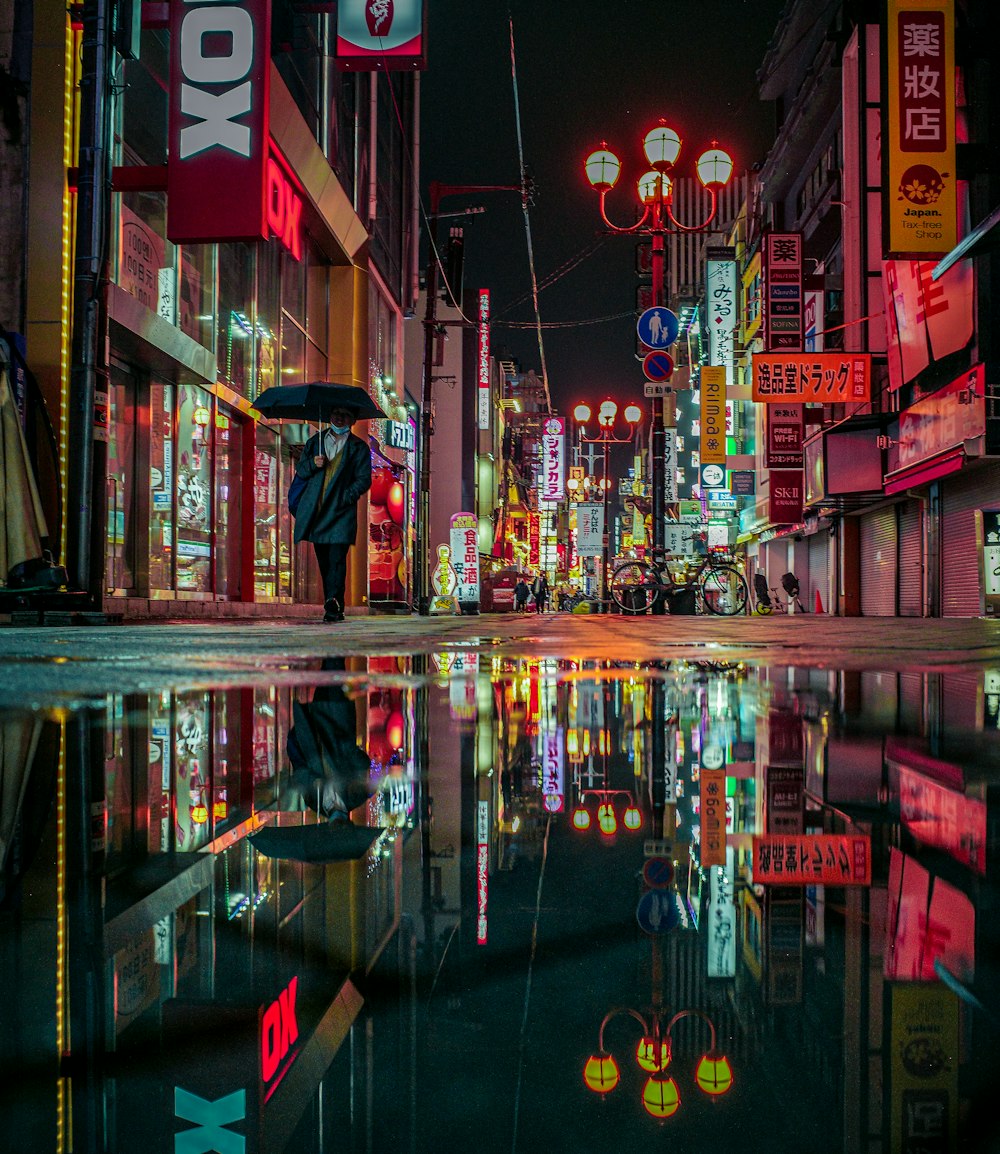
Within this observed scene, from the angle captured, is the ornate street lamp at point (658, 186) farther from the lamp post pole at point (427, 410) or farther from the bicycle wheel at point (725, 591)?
the lamp post pole at point (427, 410)

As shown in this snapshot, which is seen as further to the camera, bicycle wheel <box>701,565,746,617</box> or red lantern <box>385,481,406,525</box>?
red lantern <box>385,481,406,525</box>

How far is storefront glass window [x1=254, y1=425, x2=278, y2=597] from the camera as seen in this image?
1513 cm

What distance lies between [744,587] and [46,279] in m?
9.54

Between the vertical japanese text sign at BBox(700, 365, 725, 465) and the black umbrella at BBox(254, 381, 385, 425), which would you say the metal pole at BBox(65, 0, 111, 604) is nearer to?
the black umbrella at BBox(254, 381, 385, 425)

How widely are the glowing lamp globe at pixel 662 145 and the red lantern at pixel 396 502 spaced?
36.4ft

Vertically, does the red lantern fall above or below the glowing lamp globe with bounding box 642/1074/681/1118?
above

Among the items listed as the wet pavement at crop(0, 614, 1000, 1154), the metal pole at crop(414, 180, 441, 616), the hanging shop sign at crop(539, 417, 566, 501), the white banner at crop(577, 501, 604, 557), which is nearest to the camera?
the wet pavement at crop(0, 614, 1000, 1154)

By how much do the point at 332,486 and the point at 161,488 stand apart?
A: 4.29 metres

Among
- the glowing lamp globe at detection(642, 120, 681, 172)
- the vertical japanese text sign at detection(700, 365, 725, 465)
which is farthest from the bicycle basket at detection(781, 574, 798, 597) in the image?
the glowing lamp globe at detection(642, 120, 681, 172)

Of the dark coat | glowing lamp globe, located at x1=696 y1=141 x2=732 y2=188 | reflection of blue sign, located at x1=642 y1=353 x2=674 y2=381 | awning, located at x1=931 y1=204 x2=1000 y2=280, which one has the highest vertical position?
glowing lamp globe, located at x1=696 y1=141 x2=732 y2=188

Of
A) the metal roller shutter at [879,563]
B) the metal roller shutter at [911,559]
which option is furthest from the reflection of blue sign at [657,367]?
the metal roller shutter at [879,563]

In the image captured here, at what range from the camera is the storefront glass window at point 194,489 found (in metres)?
12.2

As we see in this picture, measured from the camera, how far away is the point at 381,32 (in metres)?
13.4

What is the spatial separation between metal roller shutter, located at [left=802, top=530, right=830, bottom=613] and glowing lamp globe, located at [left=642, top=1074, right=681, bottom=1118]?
2977 centimetres
